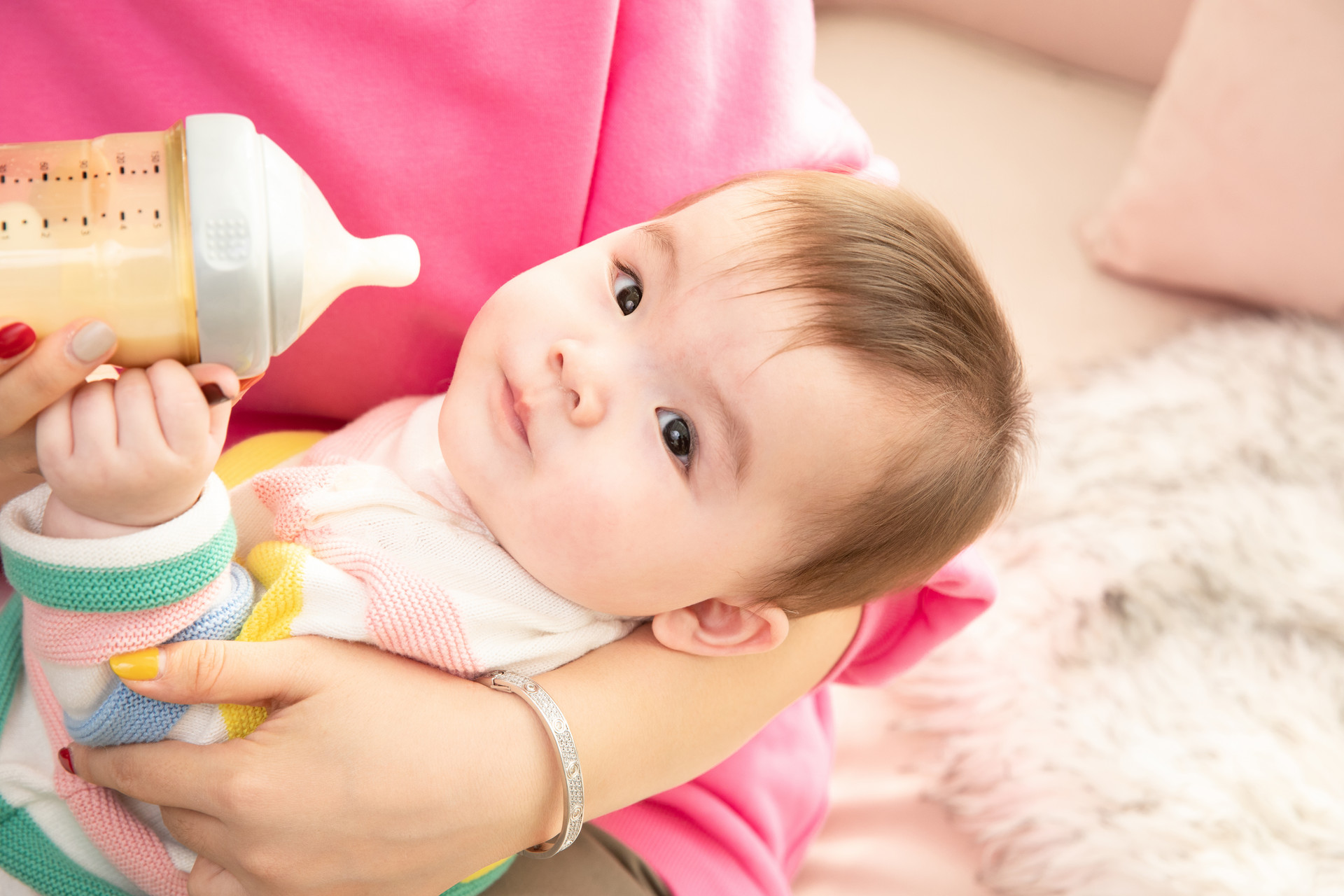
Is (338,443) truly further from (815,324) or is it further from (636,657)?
(815,324)

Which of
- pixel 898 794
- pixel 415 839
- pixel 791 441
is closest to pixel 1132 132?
pixel 898 794

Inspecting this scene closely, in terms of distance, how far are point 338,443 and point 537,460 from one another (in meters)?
0.28

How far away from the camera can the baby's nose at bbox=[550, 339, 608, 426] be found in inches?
33.7

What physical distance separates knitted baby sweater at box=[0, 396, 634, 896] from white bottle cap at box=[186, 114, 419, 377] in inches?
5.9

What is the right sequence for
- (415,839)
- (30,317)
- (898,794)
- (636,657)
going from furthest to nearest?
(898,794)
(636,657)
(415,839)
(30,317)

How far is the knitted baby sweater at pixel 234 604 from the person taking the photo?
73 cm

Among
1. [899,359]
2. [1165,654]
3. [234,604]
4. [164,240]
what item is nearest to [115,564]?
[234,604]

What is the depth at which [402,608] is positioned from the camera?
0.86 m

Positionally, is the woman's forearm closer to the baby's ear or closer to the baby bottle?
the baby's ear

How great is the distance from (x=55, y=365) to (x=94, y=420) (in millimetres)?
44

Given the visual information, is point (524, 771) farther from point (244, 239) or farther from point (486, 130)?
point (486, 130)

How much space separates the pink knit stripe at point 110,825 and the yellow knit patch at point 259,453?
257 mm

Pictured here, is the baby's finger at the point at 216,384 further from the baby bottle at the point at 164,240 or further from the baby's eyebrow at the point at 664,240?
the baby's eyebrow at the point at 664,240

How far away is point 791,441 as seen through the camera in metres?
0.87
